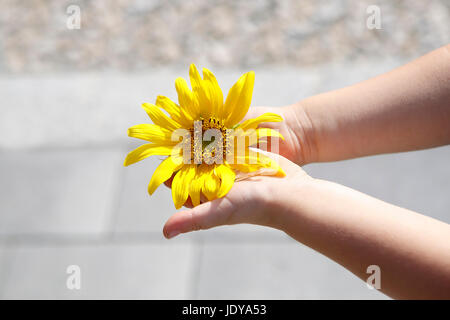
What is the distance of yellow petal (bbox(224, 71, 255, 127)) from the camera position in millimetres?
823

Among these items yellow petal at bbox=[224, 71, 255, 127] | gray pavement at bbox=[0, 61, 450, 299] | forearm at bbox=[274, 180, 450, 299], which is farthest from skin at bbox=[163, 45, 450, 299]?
gray pavement at bbox=[0, 61, 450, 299]

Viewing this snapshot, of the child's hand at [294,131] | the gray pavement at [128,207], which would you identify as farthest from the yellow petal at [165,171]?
the gray pavement at [128,207]

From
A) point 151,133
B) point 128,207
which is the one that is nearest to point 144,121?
point 128,207

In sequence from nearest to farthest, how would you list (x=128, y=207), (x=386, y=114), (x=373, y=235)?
(x=373, y=235)
(x=386, y=114)
(x=128, y=207)

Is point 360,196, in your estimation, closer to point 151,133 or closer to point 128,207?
point 151,133

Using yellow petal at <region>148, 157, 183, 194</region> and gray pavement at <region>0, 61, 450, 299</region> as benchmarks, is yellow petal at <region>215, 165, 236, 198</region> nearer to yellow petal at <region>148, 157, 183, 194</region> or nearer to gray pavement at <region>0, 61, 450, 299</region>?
yellow petal at <region>148, 157, 183, 194</region>

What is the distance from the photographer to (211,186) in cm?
78

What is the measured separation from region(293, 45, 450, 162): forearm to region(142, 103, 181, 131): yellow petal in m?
0.31

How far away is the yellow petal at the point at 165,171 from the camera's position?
795mm

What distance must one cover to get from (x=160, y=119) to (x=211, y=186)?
0.15 meters

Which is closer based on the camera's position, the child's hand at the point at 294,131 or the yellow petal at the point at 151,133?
the yellow petal at the point at 151,133

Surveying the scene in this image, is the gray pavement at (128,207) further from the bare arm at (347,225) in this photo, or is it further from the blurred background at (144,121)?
the bare arm at (347,225)

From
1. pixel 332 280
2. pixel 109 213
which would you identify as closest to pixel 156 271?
pixel 109 213
